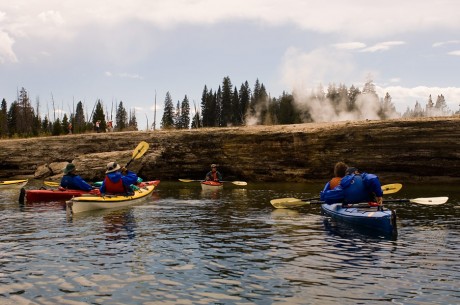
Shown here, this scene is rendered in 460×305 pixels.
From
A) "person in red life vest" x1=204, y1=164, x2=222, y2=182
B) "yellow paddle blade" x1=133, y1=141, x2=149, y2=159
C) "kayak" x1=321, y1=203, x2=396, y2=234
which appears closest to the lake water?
"kayak" x1=321, y1=203, x2=396, y2=234

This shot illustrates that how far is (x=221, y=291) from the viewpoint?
616cm

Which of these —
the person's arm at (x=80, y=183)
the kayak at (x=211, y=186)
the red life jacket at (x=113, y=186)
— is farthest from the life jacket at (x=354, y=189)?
the kayak at (x=211, y=186)

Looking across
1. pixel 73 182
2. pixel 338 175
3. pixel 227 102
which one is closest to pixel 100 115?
pixel 227 102

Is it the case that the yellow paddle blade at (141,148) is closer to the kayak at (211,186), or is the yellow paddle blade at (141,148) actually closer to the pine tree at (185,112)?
the kayak at (211,186)

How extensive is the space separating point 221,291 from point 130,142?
31011mm

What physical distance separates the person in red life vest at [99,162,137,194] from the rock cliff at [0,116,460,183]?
1690cm

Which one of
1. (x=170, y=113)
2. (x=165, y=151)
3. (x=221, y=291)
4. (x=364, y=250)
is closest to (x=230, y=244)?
(x=364, y=250)

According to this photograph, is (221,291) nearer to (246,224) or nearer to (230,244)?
(230,244)

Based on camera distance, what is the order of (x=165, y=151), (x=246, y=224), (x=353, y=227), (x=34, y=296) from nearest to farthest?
(x=34, y=296) < (x=353, y=227) < (x=246, y=224) < (x=165, y=151)

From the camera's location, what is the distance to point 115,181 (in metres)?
15.8

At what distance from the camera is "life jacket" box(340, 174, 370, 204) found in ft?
38.5

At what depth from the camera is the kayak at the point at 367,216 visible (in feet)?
33.8

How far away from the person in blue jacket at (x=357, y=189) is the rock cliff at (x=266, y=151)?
17.7m

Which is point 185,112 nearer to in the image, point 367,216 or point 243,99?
point 243,99
